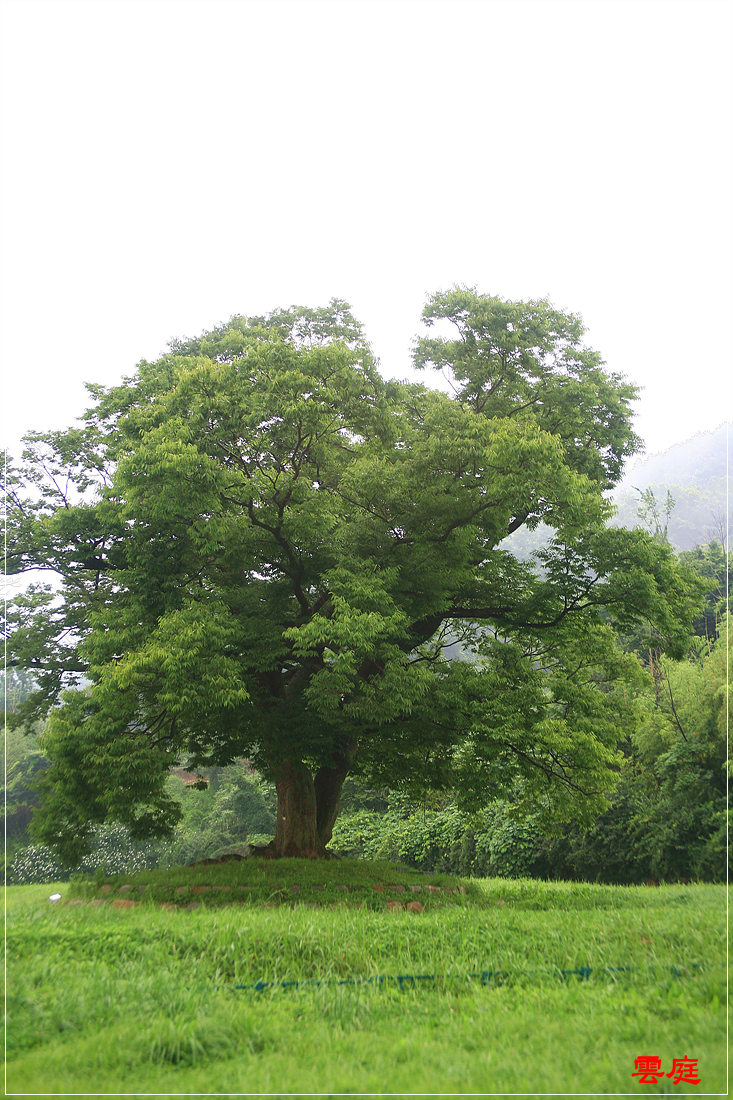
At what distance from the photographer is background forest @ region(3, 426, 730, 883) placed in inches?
618

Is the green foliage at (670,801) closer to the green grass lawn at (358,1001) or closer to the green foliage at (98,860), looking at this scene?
the green grass lawn at (358,1001)

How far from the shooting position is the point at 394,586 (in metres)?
10.8

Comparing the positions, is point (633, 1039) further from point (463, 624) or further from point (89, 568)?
point (89, 568)

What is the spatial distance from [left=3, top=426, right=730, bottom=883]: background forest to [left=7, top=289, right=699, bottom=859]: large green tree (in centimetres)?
140

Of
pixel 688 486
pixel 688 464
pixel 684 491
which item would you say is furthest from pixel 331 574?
pixel 688 464

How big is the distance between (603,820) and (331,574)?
13.5 meters

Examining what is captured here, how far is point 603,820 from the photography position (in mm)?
18172

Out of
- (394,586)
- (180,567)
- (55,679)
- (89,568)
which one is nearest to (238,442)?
(180,567)

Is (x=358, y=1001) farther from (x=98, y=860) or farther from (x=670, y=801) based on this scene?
(x=98, y=860)

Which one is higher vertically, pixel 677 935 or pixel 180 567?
pixel 180 567

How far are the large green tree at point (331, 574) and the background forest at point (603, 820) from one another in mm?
1399

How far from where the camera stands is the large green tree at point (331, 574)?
930cm

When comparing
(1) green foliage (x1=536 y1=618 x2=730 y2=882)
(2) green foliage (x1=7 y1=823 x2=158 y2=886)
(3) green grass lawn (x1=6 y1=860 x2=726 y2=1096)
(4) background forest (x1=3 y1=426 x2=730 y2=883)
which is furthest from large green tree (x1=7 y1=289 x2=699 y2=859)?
(2) green foliage (x1=7 y1=823 x2=158 y2=886)

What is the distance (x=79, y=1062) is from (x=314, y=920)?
141 inches
